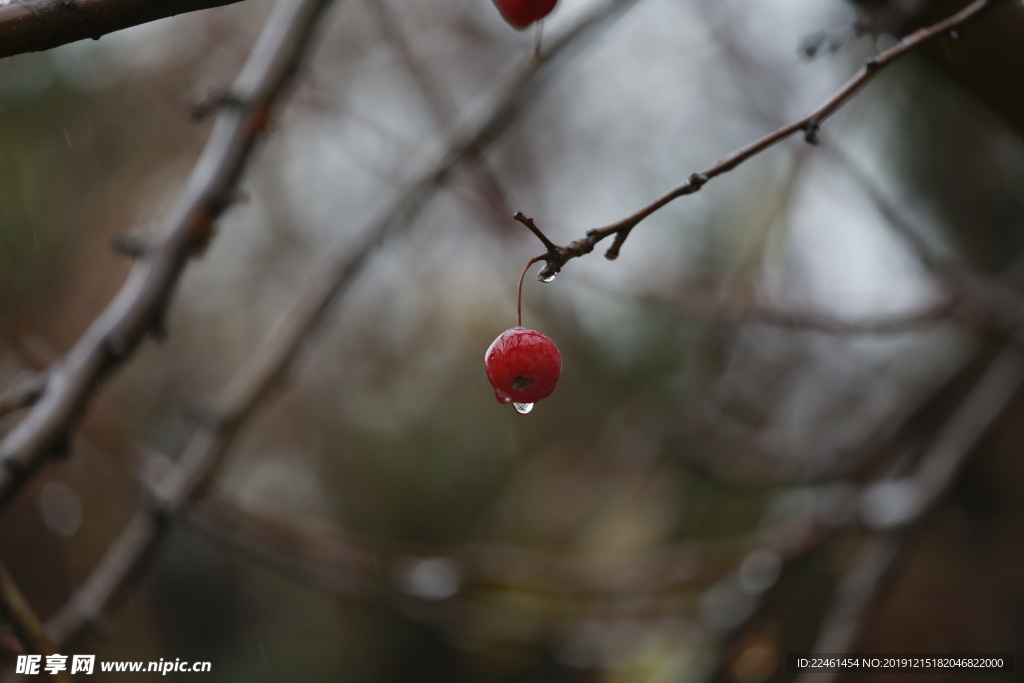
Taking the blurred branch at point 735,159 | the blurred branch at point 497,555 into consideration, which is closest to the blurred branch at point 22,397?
the blurred branch at point 497,555

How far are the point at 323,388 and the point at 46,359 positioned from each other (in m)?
2.88

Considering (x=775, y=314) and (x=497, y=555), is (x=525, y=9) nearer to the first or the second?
(x=775, y=314)

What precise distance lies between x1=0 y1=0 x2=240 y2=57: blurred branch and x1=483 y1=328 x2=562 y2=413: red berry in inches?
17.9

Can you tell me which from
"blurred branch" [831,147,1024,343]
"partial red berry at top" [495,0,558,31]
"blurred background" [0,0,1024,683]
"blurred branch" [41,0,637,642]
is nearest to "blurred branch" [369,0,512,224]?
"blurred background" [0,0,1024,683]

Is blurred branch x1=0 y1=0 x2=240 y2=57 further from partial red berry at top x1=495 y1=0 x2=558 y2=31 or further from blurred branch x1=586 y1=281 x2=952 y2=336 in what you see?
blurred branch x1=586 y1=281 x2=952 y2=336

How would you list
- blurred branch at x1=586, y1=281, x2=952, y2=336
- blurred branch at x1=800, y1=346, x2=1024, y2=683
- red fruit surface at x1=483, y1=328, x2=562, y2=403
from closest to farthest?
red fruit surface at x1=483, y1=328, x2=562, y2=403, blurred branch at x1=800, y1=346, x2=1024, y2=683, blurred branch at x1=586, y1=281, x2=952, y2=336

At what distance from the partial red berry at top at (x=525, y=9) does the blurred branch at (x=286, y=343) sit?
52 cm

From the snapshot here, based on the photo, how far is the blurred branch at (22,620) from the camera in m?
0.86

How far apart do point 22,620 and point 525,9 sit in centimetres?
101

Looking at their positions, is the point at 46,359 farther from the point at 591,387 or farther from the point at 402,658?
the point at 402,658

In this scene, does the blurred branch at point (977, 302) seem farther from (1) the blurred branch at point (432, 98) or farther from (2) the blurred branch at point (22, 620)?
(2) the blurred branch at point (22, 620)

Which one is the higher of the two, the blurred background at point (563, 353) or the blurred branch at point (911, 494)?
the blurred background at point (563, 353)

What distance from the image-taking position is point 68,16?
2.06ft

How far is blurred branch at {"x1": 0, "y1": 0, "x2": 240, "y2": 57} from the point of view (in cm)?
63
